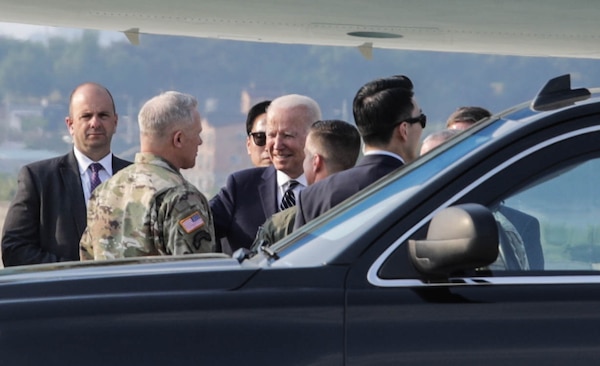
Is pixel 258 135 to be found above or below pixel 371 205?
above

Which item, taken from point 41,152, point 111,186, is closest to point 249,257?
point 111,186

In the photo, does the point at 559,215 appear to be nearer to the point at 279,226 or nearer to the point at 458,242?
the point at 458,242

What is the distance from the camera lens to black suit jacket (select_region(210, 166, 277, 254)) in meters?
5.43

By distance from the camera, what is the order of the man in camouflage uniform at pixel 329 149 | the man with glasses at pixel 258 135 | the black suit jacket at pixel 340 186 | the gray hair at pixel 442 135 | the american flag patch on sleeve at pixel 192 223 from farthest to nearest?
the man with glasses at pixel 258 135 → the gray hair at pixel 442 135 → the man in camouflage uniform at pixel 329 149 → the black suit jacket at pixel 340 186 → the american flag patch on sleeve at pixel 192 223

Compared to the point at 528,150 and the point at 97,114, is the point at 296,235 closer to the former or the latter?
the point at 528,150

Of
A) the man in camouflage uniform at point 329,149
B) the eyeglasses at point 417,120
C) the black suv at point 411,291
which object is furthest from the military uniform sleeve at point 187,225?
the black suv at point 411,291

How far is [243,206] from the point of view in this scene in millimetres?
5527

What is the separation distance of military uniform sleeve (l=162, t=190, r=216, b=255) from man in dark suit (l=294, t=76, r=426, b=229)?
0.46 m

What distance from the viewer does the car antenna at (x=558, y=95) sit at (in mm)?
2922

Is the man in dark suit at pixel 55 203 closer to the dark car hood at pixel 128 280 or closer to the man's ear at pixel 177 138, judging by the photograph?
the man's ear at pixel 177 138

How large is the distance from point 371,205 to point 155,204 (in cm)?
157

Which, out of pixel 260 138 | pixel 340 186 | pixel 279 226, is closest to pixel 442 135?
pixel 260 138

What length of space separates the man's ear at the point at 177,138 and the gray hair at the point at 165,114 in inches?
1.5

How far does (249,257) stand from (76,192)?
291cm
